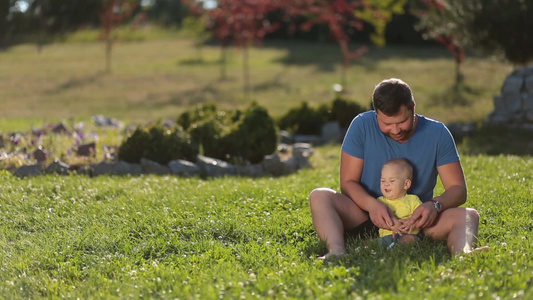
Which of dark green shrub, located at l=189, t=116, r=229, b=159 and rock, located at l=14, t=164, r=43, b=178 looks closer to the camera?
rock, located at l=14, t=164, r=43, b=178

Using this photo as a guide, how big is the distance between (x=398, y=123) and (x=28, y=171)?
184 inches

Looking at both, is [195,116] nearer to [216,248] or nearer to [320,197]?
[216,248]

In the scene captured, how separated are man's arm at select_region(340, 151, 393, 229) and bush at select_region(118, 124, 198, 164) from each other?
402cm

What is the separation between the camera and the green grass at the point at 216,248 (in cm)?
395

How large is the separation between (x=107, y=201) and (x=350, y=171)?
254 centimetres

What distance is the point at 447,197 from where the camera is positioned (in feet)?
15.2

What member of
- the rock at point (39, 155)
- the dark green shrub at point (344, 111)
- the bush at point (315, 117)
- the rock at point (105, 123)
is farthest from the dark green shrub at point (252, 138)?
the rock at point (105, 123)

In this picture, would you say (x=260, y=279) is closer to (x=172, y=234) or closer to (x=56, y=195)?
(x=172, y=234)

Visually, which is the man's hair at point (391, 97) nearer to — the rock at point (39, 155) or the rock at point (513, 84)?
the rock at point (39, 155)

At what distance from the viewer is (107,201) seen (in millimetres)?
6355

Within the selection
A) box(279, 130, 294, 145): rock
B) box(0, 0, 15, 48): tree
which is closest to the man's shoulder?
box(279, 130, 294, 145): rock

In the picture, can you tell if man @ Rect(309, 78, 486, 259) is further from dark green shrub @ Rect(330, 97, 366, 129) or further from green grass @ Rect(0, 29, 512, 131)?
green grass @ Rect(0, 29, 512, 131)

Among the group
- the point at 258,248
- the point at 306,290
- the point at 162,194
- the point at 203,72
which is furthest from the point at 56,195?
the point at 203,72

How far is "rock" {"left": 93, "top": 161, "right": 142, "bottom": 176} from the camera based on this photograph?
8000 mm
